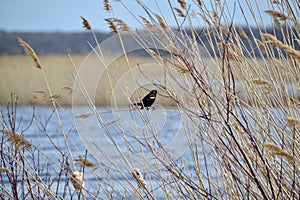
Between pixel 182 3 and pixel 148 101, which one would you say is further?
pixel 148 101

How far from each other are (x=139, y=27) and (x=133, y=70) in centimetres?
27

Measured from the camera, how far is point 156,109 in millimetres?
2521

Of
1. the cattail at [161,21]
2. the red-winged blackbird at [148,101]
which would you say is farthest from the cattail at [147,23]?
the red-winged blackbird at [148,101]

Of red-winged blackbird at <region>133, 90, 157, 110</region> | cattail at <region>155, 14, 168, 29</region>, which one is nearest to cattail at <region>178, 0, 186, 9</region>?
cattail at <region>155, 14, 168, 29</region>

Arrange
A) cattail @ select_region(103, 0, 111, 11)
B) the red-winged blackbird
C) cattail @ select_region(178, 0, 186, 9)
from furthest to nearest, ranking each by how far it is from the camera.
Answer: the red-winged blackbird
cattail @ select_region(103, 0, 111, 11)
cattail @ select_region(178, 0, 186, 9)

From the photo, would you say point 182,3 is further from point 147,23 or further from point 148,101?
point 148,101

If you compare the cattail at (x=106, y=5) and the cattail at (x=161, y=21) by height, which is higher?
the cattail at (x=106, y=5)

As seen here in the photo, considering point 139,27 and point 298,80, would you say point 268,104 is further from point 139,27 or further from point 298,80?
point 139,27

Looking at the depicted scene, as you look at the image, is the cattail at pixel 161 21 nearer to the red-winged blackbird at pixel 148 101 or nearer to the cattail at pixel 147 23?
the cattail at pixel 147 23

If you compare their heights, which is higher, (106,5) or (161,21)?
(106,5)

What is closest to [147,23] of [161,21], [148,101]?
[161,21]

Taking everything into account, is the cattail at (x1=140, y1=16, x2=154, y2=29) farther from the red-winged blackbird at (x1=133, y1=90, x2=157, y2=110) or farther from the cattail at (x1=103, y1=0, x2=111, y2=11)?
the red-winged blackbird at (x1=133, y1=90, x2=157, y2=110)

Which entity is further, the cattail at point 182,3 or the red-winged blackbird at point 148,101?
the red-winged blackbird at point 148,101

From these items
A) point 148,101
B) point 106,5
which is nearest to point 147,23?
point 106,5
